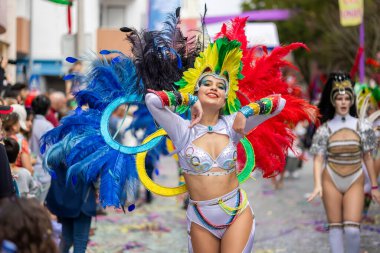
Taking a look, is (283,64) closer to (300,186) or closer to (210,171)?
(210,171)

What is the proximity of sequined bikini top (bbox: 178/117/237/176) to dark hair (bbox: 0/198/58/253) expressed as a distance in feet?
7.75

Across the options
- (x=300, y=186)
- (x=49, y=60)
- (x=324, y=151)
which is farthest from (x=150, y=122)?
(x=49, y=60)

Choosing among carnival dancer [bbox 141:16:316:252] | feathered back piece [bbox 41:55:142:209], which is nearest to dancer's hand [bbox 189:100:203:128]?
carnival dancer [bbox 141:16:316:252]

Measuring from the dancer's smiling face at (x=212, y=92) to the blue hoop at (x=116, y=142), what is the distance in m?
0.60

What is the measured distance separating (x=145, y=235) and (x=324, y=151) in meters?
3.22

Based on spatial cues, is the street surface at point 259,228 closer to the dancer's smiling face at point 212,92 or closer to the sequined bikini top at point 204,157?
the sequined bikini top at point 204,157

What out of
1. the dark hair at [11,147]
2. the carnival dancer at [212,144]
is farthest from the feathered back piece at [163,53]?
the dark hair at [11,147]

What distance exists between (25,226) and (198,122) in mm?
2596

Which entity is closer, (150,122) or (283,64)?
(283,64)

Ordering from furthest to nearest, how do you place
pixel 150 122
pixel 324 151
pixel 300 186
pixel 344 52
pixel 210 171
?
pixel 344 52, pixel 300 186, pixel 150 122, pixel 324 151, pixel 210 171

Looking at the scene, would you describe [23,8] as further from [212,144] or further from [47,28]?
[212,144]

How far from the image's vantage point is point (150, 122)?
883 centimetres

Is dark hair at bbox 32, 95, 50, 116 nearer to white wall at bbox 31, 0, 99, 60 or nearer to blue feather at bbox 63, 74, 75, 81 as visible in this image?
blue feather at bbox 63, 74, 75, 81

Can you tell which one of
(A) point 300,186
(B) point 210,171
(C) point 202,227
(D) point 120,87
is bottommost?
(A) point 300,186
